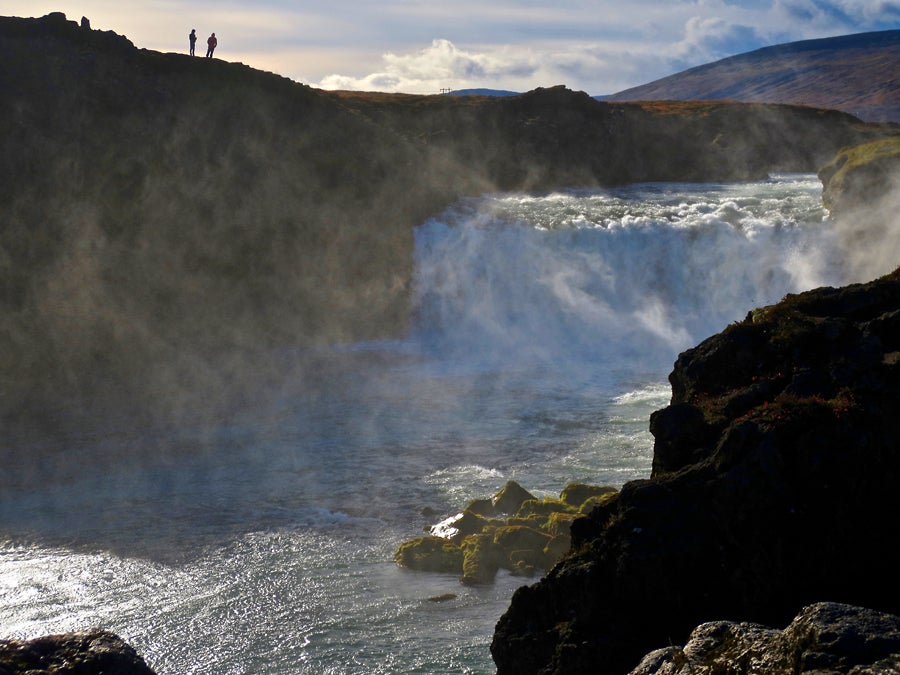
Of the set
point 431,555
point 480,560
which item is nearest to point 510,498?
point 431,555

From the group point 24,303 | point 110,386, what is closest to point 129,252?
point 24,303

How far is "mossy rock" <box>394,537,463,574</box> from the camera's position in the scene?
867 inches

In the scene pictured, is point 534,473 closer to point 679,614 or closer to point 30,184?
point 679,614

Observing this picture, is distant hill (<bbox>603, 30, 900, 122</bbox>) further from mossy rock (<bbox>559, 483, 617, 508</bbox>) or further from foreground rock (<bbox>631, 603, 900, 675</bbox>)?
foreground rock (<bbox>631, 603, 900, 675</bbox>)

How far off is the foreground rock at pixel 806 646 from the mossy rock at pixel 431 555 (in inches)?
531

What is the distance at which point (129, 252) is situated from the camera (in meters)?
47.2

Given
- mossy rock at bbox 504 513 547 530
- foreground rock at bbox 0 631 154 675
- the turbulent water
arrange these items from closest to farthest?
1. foreground rock at bbox 0 631 154 675
2. the turbulent water
3. mossy rock at bbox 504 513 547 530

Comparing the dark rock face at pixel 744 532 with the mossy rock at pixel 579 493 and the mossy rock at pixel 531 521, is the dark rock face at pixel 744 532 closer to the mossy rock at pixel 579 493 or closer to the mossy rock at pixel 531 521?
the mossy rock at pixel 531 521

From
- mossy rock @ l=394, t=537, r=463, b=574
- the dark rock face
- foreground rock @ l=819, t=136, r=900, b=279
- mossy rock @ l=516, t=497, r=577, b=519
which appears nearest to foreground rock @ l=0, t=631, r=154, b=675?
the dark rock face

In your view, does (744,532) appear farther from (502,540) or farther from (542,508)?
(542,508)

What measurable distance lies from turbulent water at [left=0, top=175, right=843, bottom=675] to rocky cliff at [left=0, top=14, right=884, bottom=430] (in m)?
3.10

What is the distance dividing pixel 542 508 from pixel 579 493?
1.08 meters

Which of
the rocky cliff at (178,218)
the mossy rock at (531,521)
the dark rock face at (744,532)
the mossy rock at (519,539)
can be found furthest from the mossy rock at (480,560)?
the rocky cliff at (178,218)

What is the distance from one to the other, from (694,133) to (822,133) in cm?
1013
